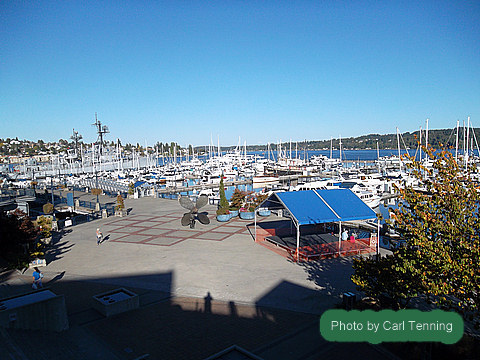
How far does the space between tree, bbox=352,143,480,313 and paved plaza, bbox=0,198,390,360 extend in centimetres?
297

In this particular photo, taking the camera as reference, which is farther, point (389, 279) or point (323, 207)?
point (323, 207)

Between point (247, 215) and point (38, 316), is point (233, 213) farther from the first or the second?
point (38, 316)

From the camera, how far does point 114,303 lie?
11883mm

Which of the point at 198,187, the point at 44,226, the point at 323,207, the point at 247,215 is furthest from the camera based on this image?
the point at 198,187

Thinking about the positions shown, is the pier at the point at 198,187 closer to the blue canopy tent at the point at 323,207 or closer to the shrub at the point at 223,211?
the shrub at the point at 223,211

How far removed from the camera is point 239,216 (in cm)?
2967

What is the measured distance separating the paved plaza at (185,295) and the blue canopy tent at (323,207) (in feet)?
7.11

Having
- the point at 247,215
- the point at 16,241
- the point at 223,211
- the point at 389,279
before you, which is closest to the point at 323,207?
the point at 389,279

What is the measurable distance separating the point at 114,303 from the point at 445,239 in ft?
33.7

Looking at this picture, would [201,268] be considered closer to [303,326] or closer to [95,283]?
[95,283]

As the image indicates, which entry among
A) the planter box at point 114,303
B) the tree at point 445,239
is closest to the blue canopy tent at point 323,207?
the planter box at point 114,303

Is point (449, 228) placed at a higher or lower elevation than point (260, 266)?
higher

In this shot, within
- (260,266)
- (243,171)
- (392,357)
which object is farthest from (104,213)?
(243,171)

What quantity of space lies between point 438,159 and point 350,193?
12153mm
